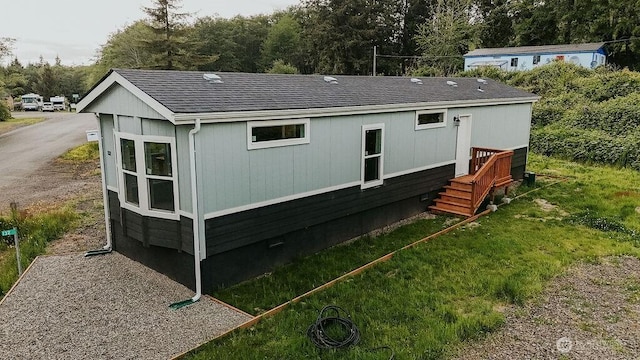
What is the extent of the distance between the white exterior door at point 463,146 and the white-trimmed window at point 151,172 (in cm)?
744

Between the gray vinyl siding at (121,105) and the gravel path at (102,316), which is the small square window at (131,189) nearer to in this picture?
the gray vinyl siding at (121,105)

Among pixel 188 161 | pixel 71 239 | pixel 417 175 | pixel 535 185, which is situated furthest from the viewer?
pixel 535 185

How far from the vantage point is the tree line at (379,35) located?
33.4 m

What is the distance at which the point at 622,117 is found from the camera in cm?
1847

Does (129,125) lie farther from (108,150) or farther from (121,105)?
(108,150)

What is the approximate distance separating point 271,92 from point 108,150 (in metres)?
3.08

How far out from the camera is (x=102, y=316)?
234 inches

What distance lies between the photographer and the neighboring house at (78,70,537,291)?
649 centimetres

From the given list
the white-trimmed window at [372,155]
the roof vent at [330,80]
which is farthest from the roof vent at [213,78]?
the white-trimmed window at [372,155]

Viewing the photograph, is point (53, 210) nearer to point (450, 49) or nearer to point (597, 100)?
point (597, 100)

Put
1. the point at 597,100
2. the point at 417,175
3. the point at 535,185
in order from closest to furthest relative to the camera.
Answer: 1. the point at 417,175
2. the point at 535,185
3. the point at 597,100

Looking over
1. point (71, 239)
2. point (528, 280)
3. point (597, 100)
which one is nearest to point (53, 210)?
point (71, 239)

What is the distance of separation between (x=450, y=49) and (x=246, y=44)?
28.5 metres

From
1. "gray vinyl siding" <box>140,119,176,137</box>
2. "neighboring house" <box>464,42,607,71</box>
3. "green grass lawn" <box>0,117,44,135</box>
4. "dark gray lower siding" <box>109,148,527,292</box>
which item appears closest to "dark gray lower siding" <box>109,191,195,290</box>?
"dark gray lower siding" <box>109,148,527,292</box>
